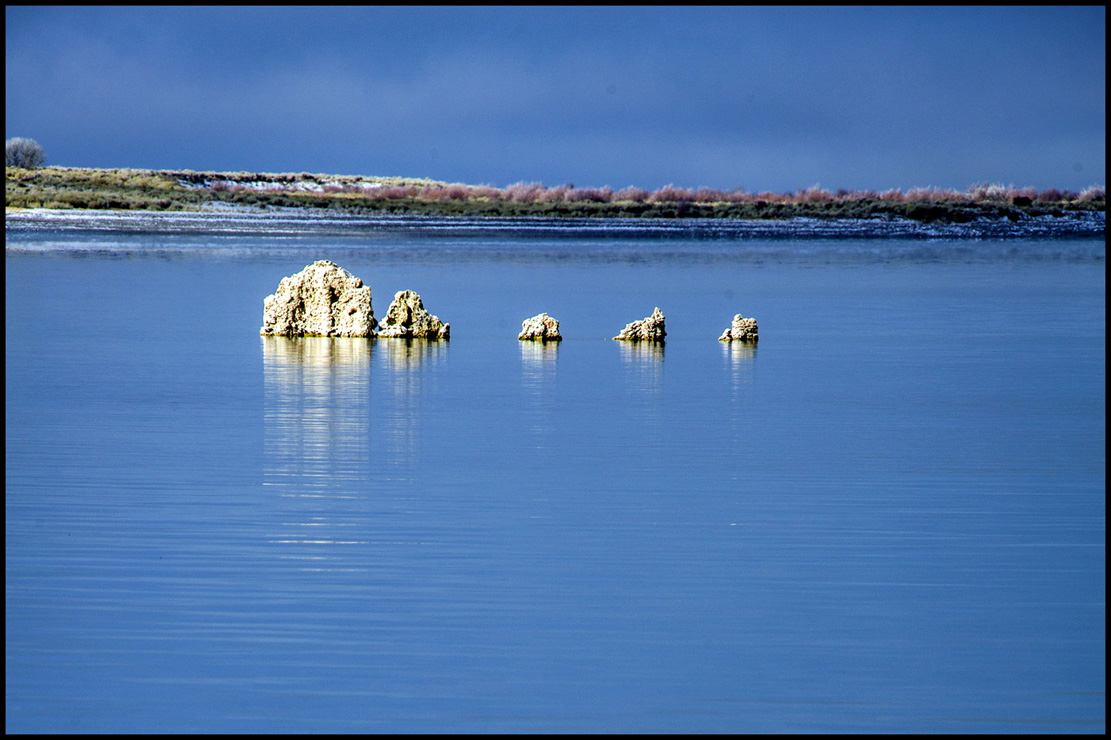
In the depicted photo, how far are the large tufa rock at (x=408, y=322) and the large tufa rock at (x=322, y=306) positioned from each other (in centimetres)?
17

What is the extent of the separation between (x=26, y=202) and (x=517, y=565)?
195 ft

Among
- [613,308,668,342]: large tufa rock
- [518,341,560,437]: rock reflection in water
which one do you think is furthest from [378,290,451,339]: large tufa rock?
[613,308,668,342]: large tufa rock

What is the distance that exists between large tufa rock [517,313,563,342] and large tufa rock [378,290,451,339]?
2.80 feet

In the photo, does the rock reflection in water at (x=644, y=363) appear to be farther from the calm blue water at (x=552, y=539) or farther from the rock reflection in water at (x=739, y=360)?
the rock reflection in water at (x=739, y=360)

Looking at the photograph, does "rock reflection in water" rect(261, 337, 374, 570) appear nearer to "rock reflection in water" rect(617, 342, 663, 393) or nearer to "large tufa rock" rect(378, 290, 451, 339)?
"large tufa rock" rect(378, 290, 451, 339)

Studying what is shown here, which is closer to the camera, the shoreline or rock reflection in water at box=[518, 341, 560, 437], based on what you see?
rock reflection in water at box=[518, 341, 560, 437]

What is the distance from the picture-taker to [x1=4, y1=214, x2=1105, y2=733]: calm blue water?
4.29 m

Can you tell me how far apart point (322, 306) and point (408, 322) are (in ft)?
2.91

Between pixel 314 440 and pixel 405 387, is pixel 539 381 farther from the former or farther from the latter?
pixel 314 440

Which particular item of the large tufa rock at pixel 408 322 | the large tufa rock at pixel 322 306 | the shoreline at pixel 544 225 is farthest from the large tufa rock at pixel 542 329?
the shoreline at pixel 544 225

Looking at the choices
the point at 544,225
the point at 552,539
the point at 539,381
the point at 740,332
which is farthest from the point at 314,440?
the point at 544,225

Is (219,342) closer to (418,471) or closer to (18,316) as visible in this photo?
(18,316)

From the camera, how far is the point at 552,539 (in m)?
5.90

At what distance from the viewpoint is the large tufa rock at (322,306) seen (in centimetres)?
1441
